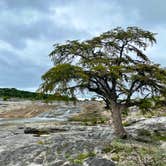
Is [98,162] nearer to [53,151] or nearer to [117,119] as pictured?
[53,151]

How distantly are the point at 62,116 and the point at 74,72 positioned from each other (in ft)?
131

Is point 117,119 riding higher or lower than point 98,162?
higher

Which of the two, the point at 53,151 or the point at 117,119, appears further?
the point at 117,119

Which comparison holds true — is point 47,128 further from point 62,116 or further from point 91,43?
point 62,116

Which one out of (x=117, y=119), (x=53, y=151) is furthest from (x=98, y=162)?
(x=117, y=119)

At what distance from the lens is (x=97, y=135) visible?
30031mm

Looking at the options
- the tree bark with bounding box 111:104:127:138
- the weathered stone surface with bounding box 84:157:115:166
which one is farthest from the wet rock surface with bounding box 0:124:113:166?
the tree bark with bounding box 111:104:127:138

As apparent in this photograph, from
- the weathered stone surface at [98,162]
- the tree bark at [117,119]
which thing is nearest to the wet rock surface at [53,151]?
the weathered stone surface at [98,162]

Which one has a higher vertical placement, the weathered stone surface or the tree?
the tree

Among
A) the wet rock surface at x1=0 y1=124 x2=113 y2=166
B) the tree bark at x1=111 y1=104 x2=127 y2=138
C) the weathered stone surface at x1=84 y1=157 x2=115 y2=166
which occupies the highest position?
the tree bark at x1=111 y1=104 x2=127 y2=138

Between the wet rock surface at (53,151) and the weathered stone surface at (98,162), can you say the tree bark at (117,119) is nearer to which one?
the wet rock surface at (53,151)

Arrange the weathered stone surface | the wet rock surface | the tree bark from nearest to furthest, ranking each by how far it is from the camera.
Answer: the weathered stone surface, the wet rock surface, the tree bark

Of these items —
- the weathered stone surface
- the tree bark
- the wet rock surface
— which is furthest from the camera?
the tree bark

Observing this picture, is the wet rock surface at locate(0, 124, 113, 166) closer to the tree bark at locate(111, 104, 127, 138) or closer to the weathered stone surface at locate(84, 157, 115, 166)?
the weathered stone surface at locate(84, 157, 115, 166)
